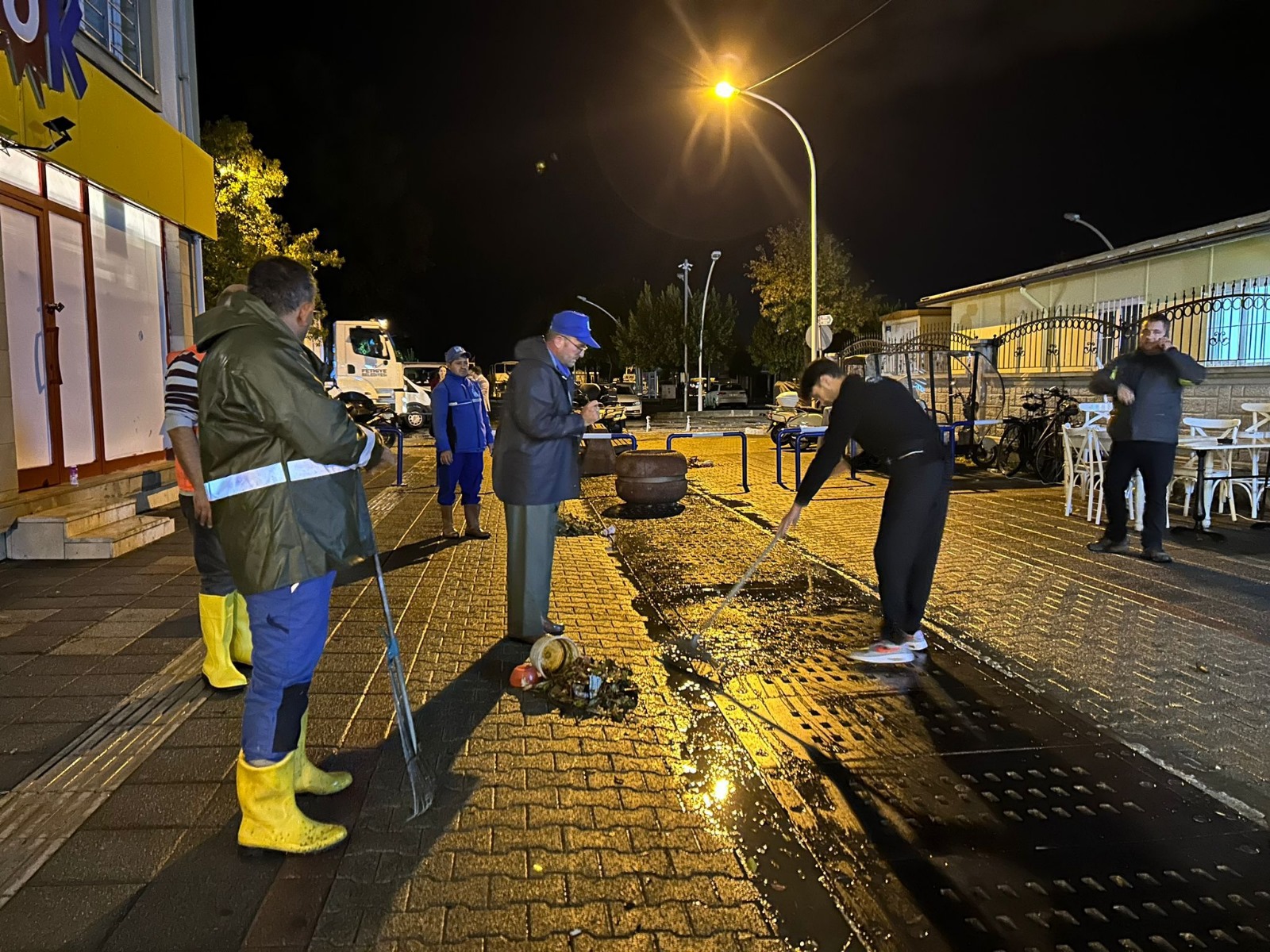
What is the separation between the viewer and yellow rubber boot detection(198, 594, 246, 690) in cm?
423

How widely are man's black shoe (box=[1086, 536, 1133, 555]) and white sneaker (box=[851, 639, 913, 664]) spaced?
3580 millimetres

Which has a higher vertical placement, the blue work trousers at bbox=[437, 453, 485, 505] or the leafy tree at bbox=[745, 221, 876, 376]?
the leafy tree at bbox=[745, 221, 876, 376]

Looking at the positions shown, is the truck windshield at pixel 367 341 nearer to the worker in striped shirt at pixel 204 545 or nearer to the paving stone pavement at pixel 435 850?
the worker in striped shirt at pixel 204 545

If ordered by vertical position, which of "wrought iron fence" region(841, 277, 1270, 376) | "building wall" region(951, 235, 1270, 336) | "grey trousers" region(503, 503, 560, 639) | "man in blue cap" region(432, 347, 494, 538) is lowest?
"grey trousers" region(503, 503, 560, 639)

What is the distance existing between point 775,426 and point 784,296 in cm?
2785

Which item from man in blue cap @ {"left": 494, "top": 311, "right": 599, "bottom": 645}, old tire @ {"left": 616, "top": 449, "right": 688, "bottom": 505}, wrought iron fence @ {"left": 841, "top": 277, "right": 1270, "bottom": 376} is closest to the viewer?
man in blue cap @ {"left": 494, "top": 311, "right": 599, "bottom": 645}

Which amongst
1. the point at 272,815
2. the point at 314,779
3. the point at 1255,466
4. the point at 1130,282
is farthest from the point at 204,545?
the point at 1130,282

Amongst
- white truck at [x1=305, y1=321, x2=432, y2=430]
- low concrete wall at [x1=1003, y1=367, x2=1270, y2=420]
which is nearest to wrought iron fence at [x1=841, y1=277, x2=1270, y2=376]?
low concrete wall at [x1=1003, y1=367, x2=1270, y2=420]

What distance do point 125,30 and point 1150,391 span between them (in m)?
11.6

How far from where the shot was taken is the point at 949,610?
580 centimetres

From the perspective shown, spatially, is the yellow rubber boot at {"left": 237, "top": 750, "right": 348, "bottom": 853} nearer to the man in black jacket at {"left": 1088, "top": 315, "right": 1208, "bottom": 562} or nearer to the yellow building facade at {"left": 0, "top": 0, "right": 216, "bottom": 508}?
the yellow building facade at {"left": 0, "top": 0, "right": 216, "bottom": 508}

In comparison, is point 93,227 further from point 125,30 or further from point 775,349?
point 775,349

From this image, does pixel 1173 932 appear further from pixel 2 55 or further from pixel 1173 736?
pixel 2 55

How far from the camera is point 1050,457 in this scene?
1227cm
